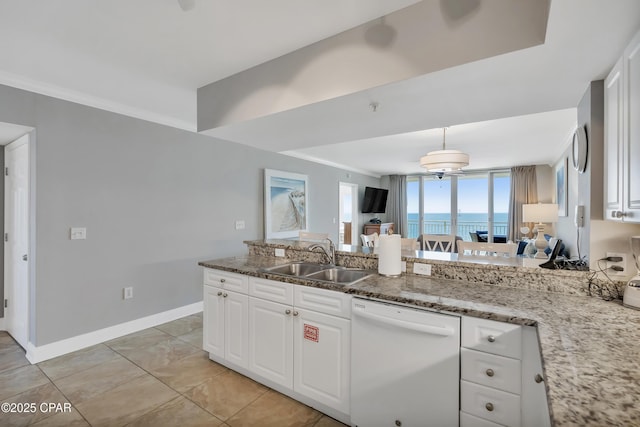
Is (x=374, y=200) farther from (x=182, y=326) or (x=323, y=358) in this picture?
(x=323, y=358)

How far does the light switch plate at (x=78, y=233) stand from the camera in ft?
8.93

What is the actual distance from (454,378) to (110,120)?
11.7 ft

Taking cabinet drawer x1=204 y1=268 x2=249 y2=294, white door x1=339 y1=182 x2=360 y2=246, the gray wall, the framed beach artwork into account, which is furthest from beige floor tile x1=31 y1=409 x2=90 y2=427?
white door x1=339 y1=182 x2=360 y2=246

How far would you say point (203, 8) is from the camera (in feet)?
5.20

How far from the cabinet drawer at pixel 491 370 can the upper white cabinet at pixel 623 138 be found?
78cm

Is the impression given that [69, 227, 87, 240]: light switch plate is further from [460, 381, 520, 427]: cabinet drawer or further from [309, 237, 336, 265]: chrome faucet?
[460, 381, 520, 427]: cabinet drawer

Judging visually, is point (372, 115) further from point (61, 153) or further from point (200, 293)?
point (200, 293)

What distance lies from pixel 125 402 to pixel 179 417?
1.51ft

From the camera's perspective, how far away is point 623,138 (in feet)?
4.24

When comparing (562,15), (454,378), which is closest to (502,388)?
(454,378)

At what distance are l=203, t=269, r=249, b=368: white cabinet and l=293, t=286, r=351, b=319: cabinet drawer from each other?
513mm

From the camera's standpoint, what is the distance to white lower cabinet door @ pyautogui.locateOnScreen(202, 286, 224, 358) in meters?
2.42

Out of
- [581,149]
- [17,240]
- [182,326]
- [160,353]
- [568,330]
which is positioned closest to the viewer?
[568,330]

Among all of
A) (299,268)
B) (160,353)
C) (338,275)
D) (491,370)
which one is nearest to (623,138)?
(491,370)
